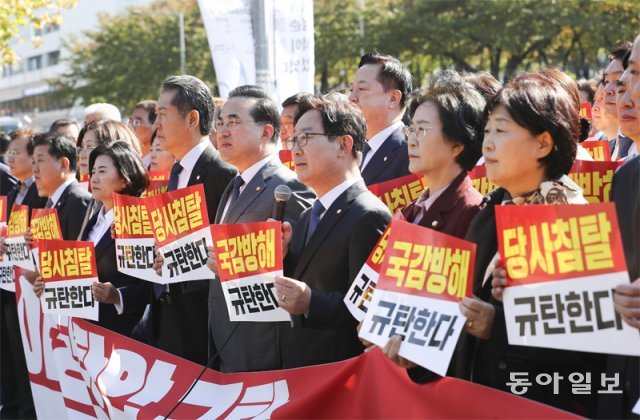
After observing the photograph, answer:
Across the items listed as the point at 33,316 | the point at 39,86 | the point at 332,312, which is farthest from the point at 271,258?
the point at 39,86

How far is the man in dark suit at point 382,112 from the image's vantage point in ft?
17.8

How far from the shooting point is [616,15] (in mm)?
28141

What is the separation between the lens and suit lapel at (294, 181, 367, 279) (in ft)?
13.8

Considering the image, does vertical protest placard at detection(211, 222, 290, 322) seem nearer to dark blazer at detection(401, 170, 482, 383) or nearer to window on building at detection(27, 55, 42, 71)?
dark blazer at detection(401, 170, 482, 383)

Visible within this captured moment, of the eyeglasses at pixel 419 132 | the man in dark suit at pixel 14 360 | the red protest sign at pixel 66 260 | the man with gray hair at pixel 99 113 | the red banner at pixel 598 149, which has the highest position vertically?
the eyeglasses at pixel 419 132

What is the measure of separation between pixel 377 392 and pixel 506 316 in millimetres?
875

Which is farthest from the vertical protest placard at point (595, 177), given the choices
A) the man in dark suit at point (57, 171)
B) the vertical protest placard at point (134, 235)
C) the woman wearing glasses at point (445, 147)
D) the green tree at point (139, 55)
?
the green tree at point (139, 55)

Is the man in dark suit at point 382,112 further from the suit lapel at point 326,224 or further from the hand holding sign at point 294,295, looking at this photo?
the hand holding sign at point 294,295

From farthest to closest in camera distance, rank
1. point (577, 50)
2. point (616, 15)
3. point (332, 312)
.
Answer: point (577, 50) → point (616, 15) → point (332, 312)

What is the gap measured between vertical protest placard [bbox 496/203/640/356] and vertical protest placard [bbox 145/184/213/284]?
221 cm

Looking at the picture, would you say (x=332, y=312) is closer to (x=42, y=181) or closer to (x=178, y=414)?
(x=178, y=414)

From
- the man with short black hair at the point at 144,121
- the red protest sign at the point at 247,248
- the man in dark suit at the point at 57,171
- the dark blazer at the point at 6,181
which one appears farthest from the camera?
the dark blazer at the point at 6,181

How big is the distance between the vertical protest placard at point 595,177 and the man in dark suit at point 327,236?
0.85 meters

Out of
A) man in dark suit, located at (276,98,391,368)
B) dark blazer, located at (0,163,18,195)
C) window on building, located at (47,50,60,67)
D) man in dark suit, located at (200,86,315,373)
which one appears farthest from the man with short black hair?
window on building, located at (47,50,60,67)
